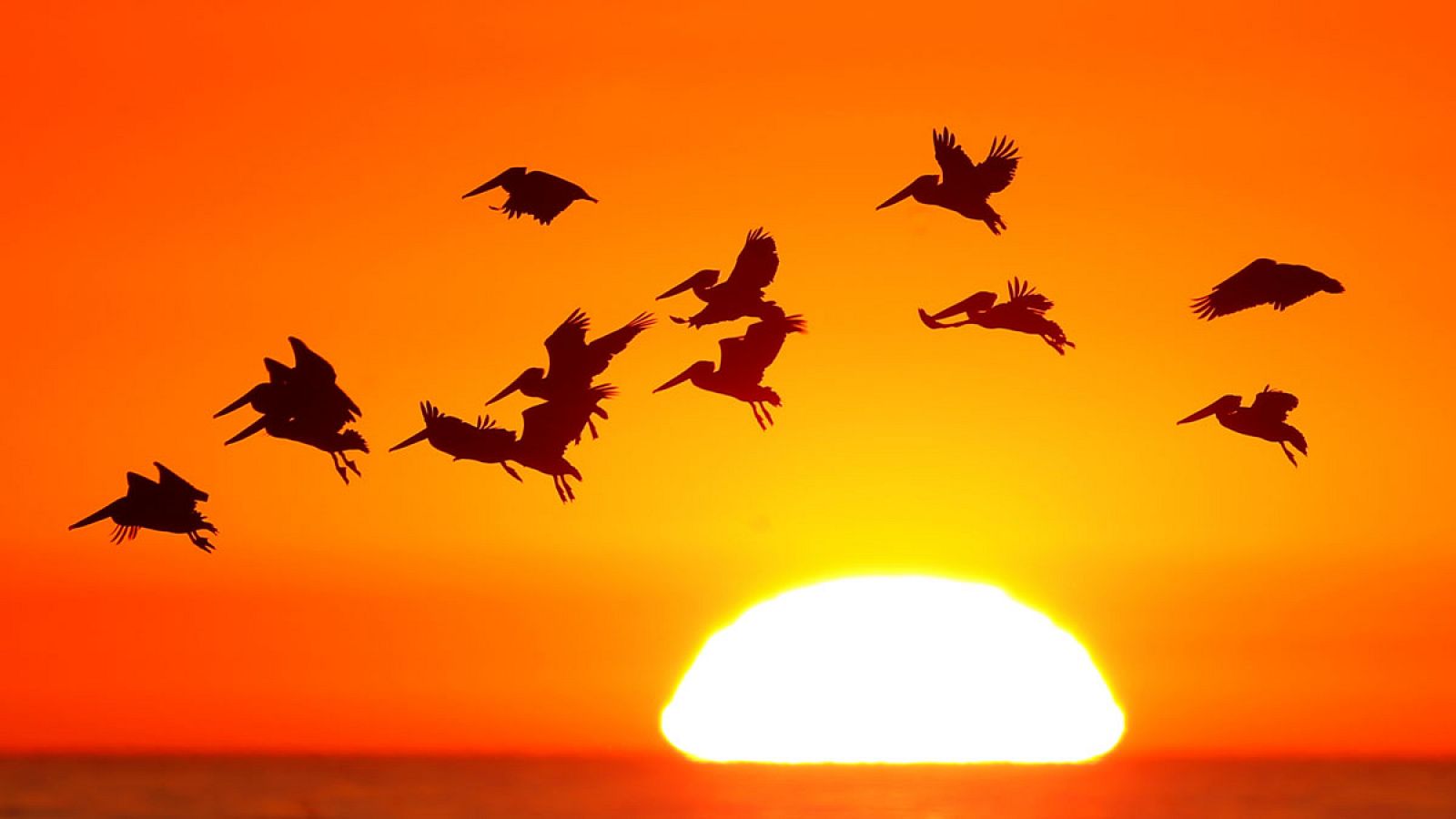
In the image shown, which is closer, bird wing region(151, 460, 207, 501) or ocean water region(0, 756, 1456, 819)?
bird wing region(151, 460, 207, 501)

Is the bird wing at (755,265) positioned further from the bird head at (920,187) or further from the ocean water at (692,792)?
the ocean water at (692,792)

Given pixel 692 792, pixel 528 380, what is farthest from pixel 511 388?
pixel 692 792

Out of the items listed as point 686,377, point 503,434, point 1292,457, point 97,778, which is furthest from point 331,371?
point 97,778

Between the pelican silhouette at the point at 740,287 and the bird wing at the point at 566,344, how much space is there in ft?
2.41

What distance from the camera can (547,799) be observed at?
214ft

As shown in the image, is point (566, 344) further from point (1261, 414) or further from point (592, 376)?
point (1261, 414)

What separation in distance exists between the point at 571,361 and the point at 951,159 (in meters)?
2.61

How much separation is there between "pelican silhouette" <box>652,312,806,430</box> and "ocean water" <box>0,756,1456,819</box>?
44.0 metres

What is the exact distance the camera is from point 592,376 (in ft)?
43.9

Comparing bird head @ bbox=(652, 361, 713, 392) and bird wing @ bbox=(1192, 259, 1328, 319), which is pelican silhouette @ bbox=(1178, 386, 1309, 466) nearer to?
bird wing @ bbox=(1192, 259, 1328, 319)

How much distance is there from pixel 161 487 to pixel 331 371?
114 centimetres

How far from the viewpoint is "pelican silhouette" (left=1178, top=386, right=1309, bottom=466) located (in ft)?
43.4

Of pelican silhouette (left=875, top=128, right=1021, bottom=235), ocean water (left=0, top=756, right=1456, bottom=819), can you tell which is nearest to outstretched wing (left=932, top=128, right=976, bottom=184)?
pelican silhouette (left=875, top=128, right=1021, bottom=235)

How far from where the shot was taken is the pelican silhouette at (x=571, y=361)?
13.3 meters
